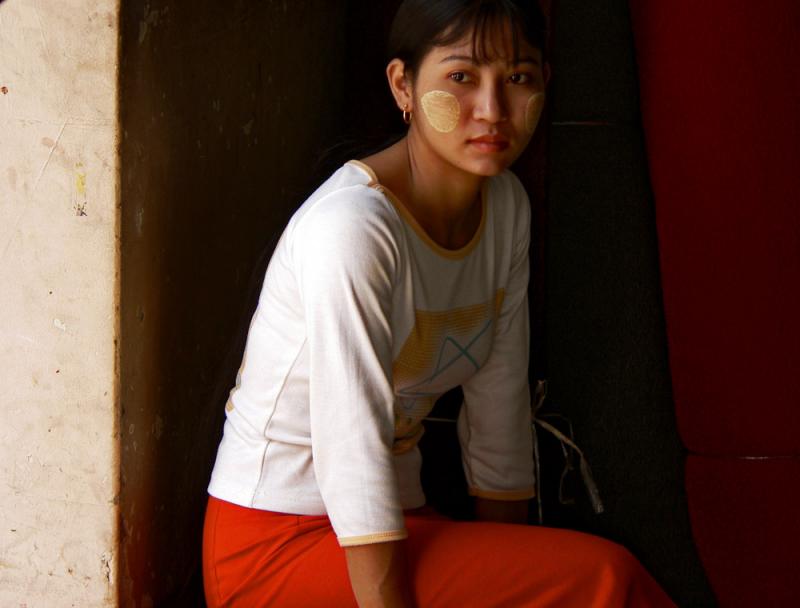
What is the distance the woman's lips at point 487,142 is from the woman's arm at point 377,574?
20.4 inches

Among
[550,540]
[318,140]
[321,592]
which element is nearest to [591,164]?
[318,140]

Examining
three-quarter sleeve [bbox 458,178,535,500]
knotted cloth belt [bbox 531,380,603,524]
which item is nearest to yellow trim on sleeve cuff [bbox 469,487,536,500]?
three-quarter sleeve [bbox 458,178,535,500]

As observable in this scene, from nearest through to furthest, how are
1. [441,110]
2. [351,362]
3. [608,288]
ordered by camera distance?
[351,362], [441,110], [608,288]

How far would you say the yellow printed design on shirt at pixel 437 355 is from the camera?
4.51 feet

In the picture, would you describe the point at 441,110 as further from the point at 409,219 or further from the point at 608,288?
the point at 608,288

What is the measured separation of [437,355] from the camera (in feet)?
4.66

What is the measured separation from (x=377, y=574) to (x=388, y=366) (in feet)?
0.84

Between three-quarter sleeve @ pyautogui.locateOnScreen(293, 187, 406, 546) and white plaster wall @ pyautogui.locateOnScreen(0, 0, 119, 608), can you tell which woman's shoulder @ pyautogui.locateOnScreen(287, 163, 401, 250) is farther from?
white plaster wall @ pyautogui.locateOnScreen(0, 0, 119, 608)

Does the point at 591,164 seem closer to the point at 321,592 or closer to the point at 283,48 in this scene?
the point at 283,48

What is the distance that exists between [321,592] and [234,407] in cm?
29

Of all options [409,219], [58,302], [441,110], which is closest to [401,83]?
[441,110]

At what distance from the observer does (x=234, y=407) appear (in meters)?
1.42

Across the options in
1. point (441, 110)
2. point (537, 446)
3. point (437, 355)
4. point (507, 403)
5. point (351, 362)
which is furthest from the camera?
point (537, 446)

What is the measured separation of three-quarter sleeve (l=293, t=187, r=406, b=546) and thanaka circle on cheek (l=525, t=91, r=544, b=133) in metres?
0.25
